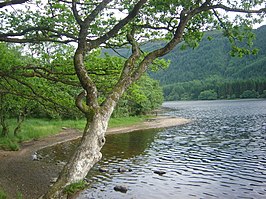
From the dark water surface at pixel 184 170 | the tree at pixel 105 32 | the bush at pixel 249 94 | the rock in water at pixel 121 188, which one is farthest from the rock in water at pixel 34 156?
the bush at pixel 249 94

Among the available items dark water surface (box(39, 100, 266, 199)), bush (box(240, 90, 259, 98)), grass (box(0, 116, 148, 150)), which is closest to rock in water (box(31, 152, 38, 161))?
grass (box(0, 116, 148, 150))

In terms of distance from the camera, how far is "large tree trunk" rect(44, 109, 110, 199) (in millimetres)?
5910

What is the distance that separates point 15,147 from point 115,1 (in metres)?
28.2

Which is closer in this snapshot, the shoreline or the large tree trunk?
the large tree trunk

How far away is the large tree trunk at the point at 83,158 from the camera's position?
5910mm

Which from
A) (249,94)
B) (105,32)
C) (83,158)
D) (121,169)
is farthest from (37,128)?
(249,94)

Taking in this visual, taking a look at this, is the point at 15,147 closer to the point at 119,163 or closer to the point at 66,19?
the point at 119,163

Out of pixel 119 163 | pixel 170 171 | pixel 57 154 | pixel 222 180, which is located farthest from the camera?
pixel 57 154

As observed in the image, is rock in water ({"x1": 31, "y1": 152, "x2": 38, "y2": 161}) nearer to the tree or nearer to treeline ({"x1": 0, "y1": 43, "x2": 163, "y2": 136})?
treeline ({"x1": 0, "y1": 43, "x2": 163, "y2": 136})

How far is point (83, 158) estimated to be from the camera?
20.2 feet

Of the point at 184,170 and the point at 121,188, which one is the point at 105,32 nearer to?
the point at 121,188

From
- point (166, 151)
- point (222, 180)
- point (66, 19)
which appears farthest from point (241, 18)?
point (166, 151)

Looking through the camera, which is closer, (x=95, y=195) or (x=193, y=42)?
(x=193, y=42)

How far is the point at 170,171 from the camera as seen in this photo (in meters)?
24.6
